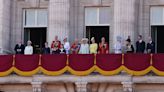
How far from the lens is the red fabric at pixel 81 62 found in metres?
57.5

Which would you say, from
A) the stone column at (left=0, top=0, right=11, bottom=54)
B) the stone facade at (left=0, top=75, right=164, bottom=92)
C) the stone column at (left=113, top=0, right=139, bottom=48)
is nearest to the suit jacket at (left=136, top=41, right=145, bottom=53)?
the stone column at (left=113, top=0, right=139, bottom=48)

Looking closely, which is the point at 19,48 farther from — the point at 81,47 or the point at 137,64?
the point at 137,64

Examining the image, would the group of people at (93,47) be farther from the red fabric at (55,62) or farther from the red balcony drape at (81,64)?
the red balcony drape at (81,64)

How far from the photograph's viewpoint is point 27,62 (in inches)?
2311

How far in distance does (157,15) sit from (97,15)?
4808 millimetres

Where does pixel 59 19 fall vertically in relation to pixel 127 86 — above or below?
above

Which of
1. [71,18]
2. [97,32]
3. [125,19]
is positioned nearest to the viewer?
[125,19]

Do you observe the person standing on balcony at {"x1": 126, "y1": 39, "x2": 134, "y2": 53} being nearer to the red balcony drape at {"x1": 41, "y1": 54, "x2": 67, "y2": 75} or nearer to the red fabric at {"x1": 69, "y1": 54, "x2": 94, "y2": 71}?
the red fabric at {"x1": 69, "y1": 54, "x2": 94, "y2": 71}

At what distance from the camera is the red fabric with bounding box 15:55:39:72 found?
58.4m

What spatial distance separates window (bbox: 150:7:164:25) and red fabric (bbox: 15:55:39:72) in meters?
10.1

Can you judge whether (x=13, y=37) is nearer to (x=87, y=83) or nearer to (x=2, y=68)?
(x=2, y=68)

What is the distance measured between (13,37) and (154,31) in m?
11.4

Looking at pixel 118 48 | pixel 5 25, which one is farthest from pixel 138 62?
pixel 5 25

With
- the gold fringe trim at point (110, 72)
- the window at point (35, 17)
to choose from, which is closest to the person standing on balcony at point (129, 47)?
the gold fringe trim at point (110, 72)
